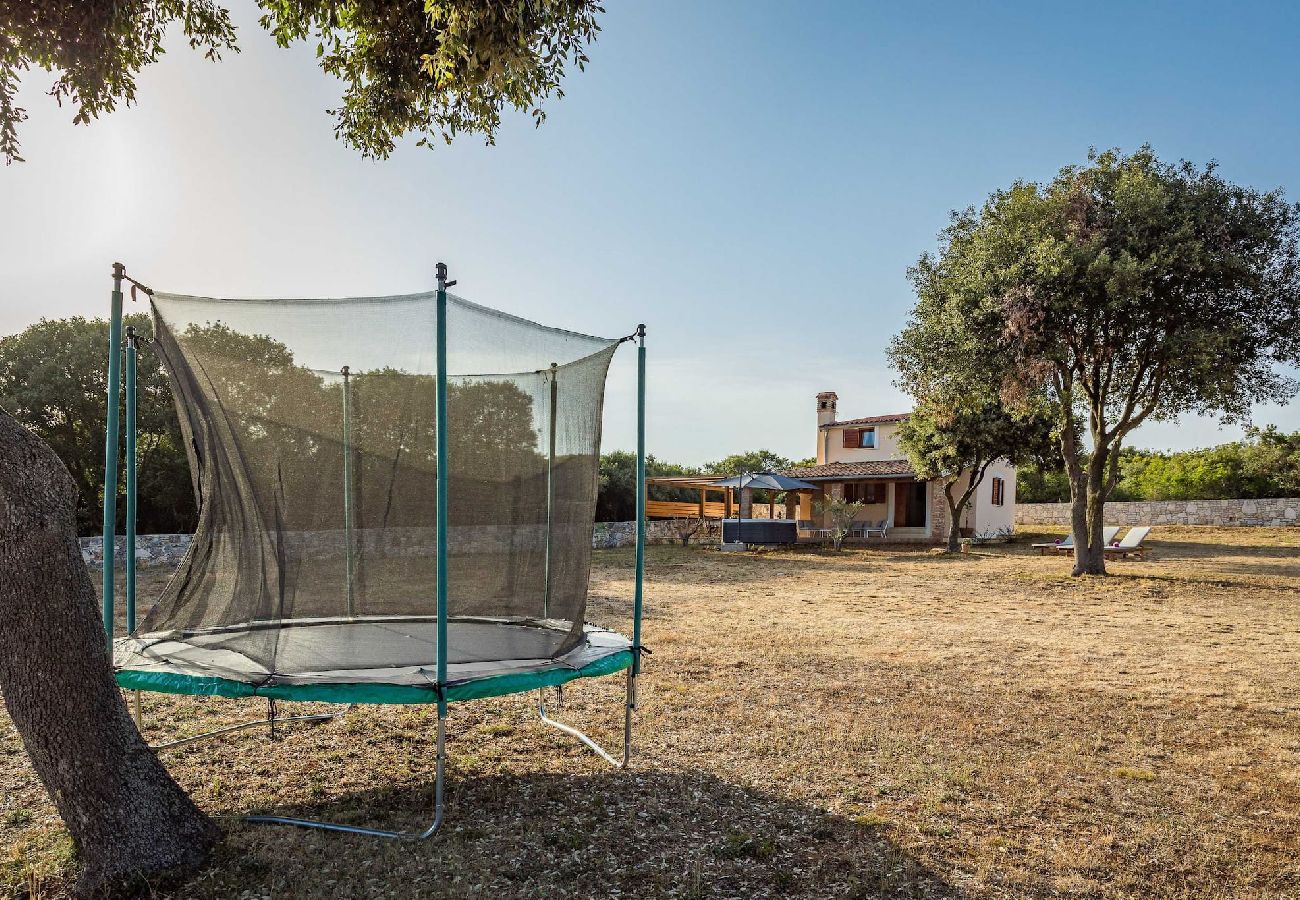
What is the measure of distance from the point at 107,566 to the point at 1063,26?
10070mm

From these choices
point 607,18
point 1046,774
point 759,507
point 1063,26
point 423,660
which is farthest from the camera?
point 759,507

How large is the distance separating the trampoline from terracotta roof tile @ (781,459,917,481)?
66.7 feet

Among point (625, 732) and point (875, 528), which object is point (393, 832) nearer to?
point (625, 732)

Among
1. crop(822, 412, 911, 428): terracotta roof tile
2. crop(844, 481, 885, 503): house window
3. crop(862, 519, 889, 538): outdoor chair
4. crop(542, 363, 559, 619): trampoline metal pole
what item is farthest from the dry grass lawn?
crop(822, 412, 911, 428): terracotta roof tile

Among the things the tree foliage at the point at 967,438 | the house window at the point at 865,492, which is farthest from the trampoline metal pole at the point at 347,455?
the house window at the point at 865,492

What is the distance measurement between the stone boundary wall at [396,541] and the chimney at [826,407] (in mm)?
7335

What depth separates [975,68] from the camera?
9.05m

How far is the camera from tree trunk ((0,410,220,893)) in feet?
8.71

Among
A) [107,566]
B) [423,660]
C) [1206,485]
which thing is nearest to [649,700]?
[423,660]

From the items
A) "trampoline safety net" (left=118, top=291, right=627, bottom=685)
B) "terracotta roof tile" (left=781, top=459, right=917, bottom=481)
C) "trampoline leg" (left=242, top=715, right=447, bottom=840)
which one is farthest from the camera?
"terracotta roof tile" (left=781, top=459, right=917, bottom=481)

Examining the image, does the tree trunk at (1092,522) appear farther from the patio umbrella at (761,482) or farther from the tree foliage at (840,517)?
the patio umbrella at (761,482)

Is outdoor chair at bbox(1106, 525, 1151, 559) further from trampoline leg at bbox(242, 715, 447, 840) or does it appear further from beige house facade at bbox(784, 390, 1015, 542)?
trampoline leg at bbox(242, 715, 447, 840)

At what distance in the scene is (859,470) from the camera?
24.9 metres

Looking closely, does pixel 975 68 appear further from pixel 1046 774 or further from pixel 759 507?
pixel 759 507
